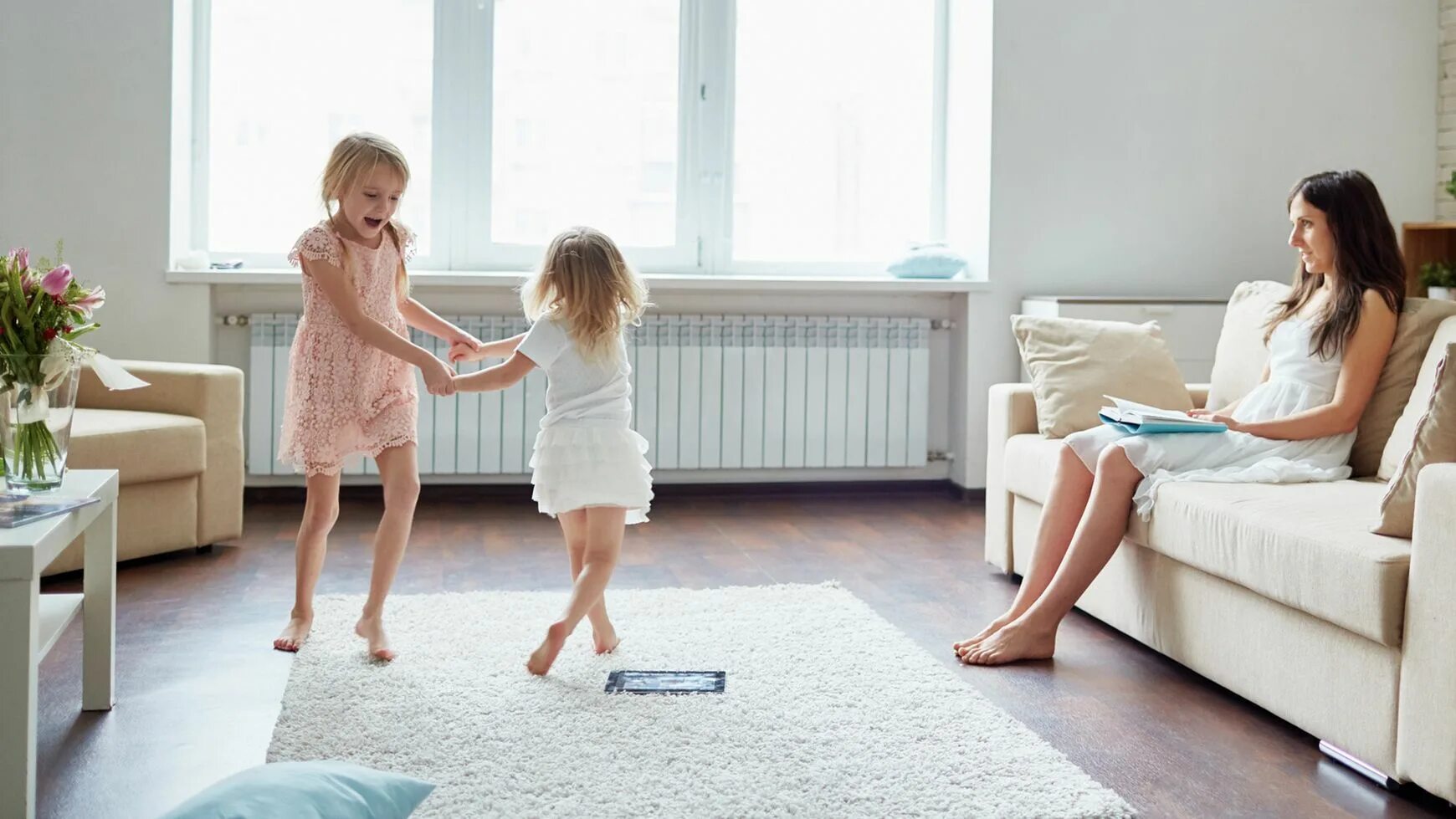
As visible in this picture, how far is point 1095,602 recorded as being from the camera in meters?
3.22

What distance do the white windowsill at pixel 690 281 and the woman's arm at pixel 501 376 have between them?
6.40ft

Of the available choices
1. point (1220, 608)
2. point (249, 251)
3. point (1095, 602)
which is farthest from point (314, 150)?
point (1220, 608)

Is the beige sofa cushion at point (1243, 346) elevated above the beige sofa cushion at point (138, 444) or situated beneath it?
elevated above

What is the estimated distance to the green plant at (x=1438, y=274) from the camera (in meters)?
4.82

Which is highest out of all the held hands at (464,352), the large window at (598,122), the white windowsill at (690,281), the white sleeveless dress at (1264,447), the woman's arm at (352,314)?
the large window at (598,122)

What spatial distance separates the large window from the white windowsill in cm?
19

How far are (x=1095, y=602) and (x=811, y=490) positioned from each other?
6.89 ft

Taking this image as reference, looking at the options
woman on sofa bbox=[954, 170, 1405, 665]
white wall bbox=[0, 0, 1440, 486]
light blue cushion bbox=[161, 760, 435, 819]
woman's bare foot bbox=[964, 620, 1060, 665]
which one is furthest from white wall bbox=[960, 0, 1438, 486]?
light blue cushion bbox=[161, 760, 435, 819]

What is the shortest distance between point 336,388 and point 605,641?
74cm

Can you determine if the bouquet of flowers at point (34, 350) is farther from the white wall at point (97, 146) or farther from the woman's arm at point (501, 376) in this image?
the white wall at point (97, 146)

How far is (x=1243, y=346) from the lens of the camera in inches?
139

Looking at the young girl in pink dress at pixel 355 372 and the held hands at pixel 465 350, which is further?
the held hands at pixel 465 350

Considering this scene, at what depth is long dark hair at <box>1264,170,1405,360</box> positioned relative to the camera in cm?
297

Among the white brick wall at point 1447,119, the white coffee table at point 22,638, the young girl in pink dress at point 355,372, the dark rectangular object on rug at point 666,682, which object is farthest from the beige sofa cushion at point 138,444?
the white brick wall at point 1447,119
